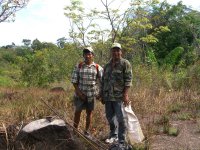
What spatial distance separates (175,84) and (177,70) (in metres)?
1.71

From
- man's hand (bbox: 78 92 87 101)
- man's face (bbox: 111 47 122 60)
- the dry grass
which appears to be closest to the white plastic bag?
the dry grass

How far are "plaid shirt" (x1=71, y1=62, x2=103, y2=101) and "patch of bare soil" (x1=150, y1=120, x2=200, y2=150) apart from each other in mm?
1391

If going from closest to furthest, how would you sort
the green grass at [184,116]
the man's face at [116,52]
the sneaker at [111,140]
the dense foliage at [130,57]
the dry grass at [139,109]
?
the man's face at [116,52] < the sneaker at [111,140] < the dry grass at [139,109] < the green grass at [184,116] < the dense foliage at [130,57]

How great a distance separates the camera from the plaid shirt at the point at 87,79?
7.20m

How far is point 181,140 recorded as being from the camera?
7547 millimetres

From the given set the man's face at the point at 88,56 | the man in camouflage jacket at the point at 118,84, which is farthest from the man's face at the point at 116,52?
the man's face at the point at 88,56

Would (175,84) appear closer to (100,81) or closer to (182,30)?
(100,81)

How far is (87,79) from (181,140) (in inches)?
83.6

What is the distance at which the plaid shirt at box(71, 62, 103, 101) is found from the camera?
23.6ft

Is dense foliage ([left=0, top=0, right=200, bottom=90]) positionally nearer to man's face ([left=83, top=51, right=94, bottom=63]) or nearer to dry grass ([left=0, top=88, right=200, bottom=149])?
dry grass ([left=0, top=88, right=200, bottom=149])

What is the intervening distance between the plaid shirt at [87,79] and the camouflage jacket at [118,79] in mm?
396

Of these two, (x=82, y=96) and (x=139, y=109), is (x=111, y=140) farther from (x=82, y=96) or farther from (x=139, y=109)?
(x=139, y=109)

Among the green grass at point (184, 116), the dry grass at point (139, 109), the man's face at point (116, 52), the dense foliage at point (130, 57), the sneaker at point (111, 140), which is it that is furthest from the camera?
the dense foliage at point (130, 57)

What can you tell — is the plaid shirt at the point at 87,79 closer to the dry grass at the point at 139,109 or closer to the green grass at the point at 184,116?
the dry grass at the point at 139,109
